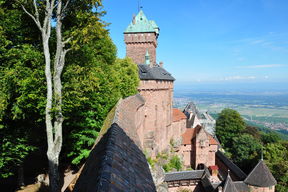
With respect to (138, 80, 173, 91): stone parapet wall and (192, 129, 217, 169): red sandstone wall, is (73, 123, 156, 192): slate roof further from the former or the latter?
(192, 129, 217, 169): red sandstone wall

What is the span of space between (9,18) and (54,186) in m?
8.89

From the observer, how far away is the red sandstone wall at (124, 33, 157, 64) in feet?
98.7

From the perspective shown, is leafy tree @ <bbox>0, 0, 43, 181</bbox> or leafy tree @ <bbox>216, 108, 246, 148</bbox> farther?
leafy tree @ <bbox>216, 108, 246, 148</bbox>

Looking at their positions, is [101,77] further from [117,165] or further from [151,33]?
[151,33]

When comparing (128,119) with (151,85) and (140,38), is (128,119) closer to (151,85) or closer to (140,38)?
(151,85)

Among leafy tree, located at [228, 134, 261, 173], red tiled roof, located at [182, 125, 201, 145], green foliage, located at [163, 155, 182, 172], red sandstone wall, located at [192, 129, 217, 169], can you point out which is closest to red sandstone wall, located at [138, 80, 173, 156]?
green foliage, located at [163, 155, 182, 172]

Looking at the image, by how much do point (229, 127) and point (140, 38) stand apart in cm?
3696

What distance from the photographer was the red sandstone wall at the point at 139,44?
30.1m

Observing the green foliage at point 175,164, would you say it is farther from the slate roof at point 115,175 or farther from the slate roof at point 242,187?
the slate roof at point 115,175

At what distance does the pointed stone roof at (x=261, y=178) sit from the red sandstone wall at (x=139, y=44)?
2161cm

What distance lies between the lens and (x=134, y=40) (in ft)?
99.8

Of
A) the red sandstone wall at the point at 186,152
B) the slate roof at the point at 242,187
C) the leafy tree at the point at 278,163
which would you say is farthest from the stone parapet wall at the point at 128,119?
the leafy tree at the point at 278,163

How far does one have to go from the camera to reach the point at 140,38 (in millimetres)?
30219

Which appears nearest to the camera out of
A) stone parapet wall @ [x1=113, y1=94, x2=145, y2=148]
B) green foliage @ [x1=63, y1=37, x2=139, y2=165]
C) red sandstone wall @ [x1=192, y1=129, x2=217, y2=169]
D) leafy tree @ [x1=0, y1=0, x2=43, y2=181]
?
stone parapet wall @ [x1=113, y1=94, x2=145, y2=148]
